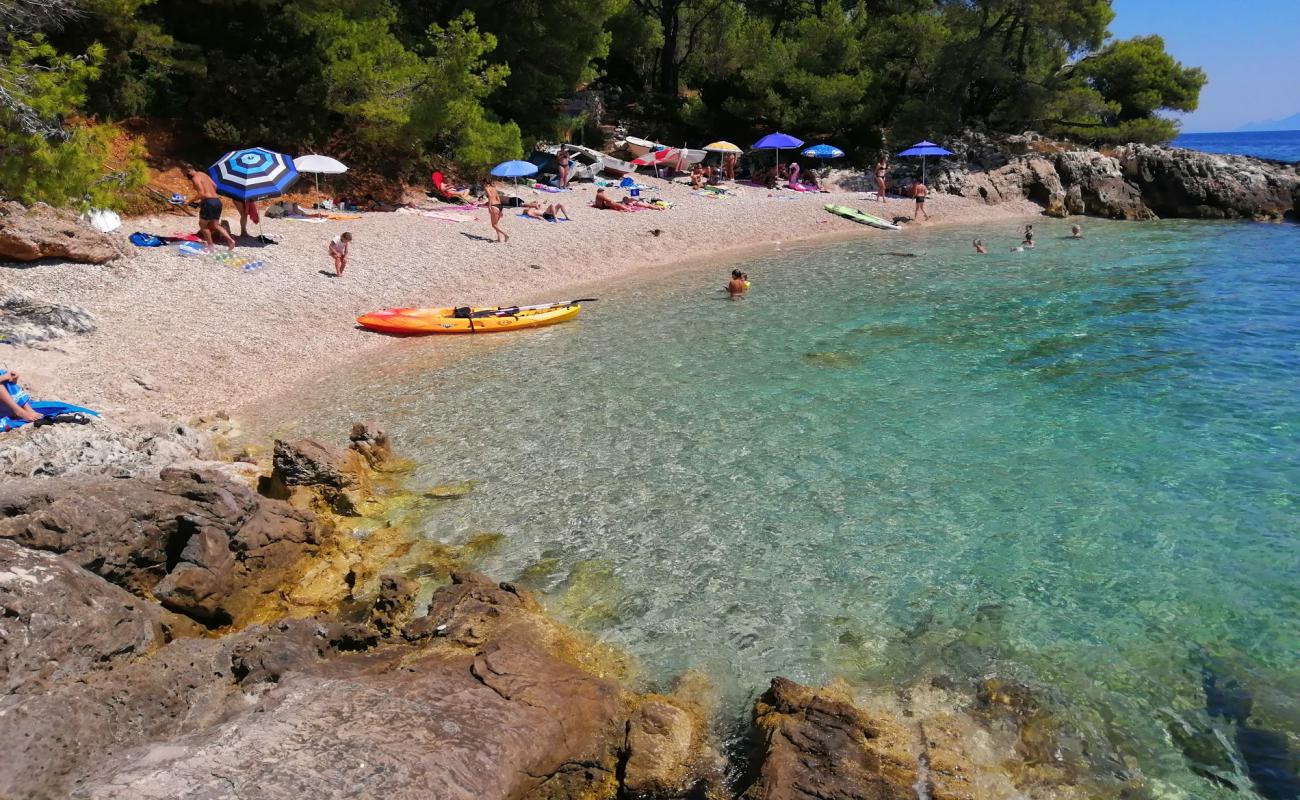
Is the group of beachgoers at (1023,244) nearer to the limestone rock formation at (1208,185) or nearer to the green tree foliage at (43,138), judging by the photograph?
the limestone rock formation at (1208,185)

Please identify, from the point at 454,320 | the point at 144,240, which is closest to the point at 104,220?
the point at 144,240

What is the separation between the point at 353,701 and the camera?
A: 4742 mm

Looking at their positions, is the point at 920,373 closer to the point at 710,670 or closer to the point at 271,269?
the point at 710,670

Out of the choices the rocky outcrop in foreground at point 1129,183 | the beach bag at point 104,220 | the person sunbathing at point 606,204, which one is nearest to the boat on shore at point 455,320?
the beach bag at point 104,220

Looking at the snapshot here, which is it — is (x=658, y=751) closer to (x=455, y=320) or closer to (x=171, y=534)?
(x=171, y=534)

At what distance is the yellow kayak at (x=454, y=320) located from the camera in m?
16.0

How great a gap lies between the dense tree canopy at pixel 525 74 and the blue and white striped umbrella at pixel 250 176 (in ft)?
11.5

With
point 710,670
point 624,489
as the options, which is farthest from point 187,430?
point 710,670

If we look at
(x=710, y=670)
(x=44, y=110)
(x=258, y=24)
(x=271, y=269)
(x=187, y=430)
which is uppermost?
(x=258, y=24)

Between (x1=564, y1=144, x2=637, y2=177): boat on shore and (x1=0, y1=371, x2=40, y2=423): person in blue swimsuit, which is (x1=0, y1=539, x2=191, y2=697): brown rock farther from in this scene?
(x1=564, y1=144, x2=637, y2=177): boat on shore

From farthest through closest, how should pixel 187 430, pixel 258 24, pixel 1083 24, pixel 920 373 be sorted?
pixel 1083 24, pixel 258 24, pixel 920 373, pixel 187 430

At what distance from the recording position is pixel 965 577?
24.5 feet

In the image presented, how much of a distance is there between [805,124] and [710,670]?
120 feet

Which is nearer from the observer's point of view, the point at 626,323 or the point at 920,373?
the point at 920,373
